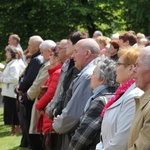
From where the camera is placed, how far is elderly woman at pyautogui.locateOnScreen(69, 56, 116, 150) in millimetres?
5230

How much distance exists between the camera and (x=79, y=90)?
20.1ft

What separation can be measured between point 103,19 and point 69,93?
768 inches

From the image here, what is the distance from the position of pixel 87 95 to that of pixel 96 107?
909 millimetres

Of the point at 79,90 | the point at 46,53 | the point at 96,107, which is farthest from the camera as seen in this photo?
the point at 46,53

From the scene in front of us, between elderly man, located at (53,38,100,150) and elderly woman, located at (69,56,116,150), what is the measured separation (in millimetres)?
604

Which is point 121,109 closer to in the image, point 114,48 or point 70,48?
point 70,48

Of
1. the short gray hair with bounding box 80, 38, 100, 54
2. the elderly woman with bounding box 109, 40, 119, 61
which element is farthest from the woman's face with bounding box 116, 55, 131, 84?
the elderly woman with bounding box 109, 40, 119, 61

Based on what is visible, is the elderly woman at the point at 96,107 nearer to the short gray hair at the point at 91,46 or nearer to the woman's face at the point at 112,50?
the short gray hair at the point at 91,46

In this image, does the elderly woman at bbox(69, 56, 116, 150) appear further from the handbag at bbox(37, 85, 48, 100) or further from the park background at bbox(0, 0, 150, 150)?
the park background at bbox(0, 0, 150, 150)

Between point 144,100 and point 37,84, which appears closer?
point 144,100

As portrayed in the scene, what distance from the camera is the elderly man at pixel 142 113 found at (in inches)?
150

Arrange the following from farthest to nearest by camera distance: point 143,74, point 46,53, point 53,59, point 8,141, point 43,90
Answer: point 8,141, point 46,53, point 43,90, point 53,59, point 143,74

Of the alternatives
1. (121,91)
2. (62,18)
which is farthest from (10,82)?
(62,18)

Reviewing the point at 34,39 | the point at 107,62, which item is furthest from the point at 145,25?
the point at 107,62
